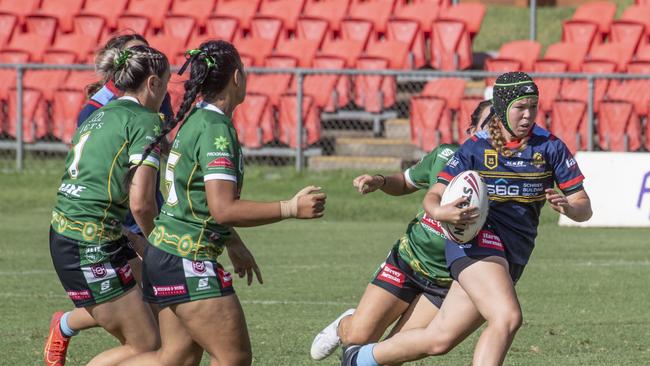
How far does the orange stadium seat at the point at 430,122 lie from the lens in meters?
18.1

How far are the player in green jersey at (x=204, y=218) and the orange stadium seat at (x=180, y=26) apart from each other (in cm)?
1652

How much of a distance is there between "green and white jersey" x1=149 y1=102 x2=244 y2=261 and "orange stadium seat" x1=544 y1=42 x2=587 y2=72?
14.4m

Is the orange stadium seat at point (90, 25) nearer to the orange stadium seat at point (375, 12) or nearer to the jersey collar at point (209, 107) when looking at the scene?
the orange stadium seat at point (375, 12)

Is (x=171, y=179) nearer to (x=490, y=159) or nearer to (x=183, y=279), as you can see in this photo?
(x=183, y=279)

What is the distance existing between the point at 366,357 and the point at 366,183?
0.89m

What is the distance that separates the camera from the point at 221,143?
532 cm

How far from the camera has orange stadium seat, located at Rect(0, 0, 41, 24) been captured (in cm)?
2306

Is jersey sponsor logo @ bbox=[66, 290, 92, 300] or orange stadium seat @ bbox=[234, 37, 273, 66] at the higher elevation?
jersey sponsor logo @ bbox=[66, 290, 92, 300]

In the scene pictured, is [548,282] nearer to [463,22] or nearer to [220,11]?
[463,22]

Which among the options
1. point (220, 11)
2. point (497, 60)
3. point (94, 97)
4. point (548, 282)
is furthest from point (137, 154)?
point (220, 11)

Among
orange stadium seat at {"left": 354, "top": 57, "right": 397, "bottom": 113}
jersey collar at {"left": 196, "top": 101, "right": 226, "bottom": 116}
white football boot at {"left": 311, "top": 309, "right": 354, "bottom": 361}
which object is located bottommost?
orange stadium seat at {"left": 354, "top": 57, "right": 397, "bottom": 113}

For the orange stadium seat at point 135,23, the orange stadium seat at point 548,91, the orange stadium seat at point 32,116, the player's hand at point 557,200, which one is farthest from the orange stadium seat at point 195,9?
the player's hand at point 557,200

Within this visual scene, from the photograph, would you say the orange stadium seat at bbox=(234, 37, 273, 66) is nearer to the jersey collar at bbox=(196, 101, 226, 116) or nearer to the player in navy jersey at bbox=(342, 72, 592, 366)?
the player in navy jersey at bbox=(342, 72, 592, 366)

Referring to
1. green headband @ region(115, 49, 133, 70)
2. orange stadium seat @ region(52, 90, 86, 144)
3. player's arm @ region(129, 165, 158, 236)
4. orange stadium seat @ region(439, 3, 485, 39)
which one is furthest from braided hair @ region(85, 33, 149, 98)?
orange stadium seat @ region(439, 3, 485, 39)
